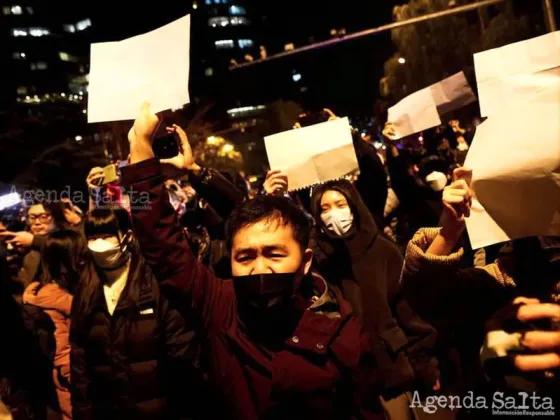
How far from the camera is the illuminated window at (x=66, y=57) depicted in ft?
228

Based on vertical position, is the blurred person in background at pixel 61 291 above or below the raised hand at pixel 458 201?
below

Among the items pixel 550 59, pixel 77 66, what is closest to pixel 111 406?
pixel 550 59

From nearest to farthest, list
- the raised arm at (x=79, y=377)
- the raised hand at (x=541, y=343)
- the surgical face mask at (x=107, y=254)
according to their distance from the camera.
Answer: the raised hand at (x=541, y=343) < the raised arm at (x=79, y=377) < the surgical face mask at (x=107, y=254)

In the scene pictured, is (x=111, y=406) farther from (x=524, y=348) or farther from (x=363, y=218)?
(x=524, y=348)

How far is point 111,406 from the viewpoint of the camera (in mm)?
3176

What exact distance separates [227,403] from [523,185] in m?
1.30

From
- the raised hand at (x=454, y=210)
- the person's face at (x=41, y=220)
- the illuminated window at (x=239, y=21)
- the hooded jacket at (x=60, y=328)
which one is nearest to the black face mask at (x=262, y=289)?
the raised hand at (x=454, y=210)

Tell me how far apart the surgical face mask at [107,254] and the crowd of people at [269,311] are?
12mm

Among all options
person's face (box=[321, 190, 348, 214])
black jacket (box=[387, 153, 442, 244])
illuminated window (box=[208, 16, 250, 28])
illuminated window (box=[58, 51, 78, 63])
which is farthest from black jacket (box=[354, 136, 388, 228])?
illuminated window (box=[208, 16, 250, 28])

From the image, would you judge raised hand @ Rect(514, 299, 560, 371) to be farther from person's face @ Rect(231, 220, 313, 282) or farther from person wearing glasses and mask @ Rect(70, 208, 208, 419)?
person wearing glasses and mask @ Rect(70, 208, 208, 419)

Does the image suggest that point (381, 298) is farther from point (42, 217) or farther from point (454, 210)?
point (42, 217)

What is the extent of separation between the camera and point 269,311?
205cm

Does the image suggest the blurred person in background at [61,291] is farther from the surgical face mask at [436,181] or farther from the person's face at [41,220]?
the surgical face mask at [436,181]

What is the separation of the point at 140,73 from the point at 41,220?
4.26 metres
